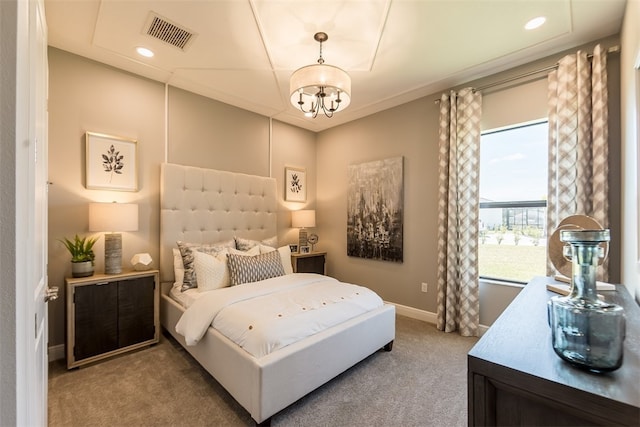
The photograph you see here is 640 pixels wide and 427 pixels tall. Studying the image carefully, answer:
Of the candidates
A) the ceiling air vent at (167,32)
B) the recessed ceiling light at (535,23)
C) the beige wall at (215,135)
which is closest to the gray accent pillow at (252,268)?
the beige wall at (215,135)

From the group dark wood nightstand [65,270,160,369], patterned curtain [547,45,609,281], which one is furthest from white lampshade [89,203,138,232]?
patterned curtain [547,45,609,281]

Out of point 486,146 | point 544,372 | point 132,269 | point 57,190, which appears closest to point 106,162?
point 57,190

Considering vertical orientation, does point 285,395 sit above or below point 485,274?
below

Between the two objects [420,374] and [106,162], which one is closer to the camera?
[420,374]

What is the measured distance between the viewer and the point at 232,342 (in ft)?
6.23

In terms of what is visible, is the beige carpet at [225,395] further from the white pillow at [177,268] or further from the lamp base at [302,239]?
the lamp base at [302,239]

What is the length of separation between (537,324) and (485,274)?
7.75 feet

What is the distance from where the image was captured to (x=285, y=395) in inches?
69.0

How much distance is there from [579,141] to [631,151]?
63 centimetres

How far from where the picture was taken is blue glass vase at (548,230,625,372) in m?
0.66

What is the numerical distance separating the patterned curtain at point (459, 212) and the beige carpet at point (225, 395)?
0.49m

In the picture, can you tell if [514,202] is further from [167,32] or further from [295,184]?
[167,32]

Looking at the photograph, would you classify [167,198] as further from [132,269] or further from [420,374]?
[420,374]

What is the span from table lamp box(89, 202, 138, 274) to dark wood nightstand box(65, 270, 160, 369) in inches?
5.4
